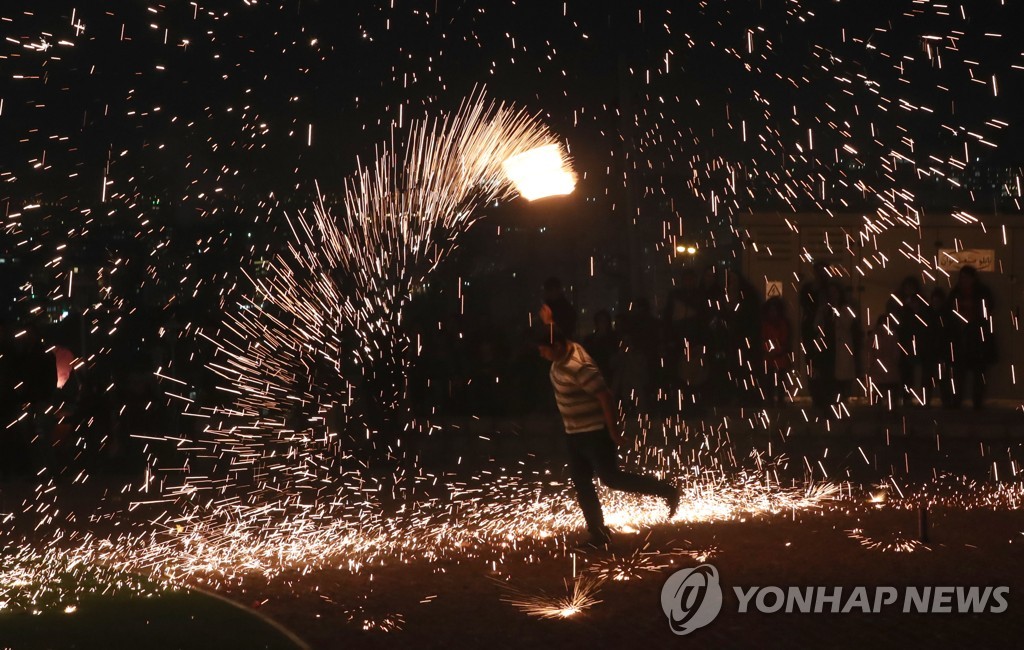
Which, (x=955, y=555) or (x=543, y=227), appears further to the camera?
(x=543, y=227)

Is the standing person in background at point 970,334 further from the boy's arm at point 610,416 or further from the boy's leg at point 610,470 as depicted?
the boy's arm at point 610,416

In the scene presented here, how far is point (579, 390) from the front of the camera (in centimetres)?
816

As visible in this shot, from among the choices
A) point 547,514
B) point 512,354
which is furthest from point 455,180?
point 512,354

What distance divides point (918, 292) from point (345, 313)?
7.98 meters

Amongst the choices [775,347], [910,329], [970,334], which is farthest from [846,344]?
[970,334]

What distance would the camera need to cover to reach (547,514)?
381 inches

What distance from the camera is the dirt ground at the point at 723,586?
589 cm

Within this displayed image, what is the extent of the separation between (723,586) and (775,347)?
9.62 m

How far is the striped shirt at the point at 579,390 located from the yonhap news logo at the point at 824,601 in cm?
164

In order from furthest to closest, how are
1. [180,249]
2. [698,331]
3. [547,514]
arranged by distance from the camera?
1. [180,249]
2. [698,331]
3. [547,514]

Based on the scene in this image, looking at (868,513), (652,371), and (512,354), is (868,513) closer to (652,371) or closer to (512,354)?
(652,371)

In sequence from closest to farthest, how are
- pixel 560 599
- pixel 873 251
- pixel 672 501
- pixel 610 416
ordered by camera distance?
1. pixel 560 599
2. pixel 610 416
3. pixel 672 501
4. pixel 873 251

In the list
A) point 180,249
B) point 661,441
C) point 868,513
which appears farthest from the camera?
point 180,249

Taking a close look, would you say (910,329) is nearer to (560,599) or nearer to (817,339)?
(817,339)
